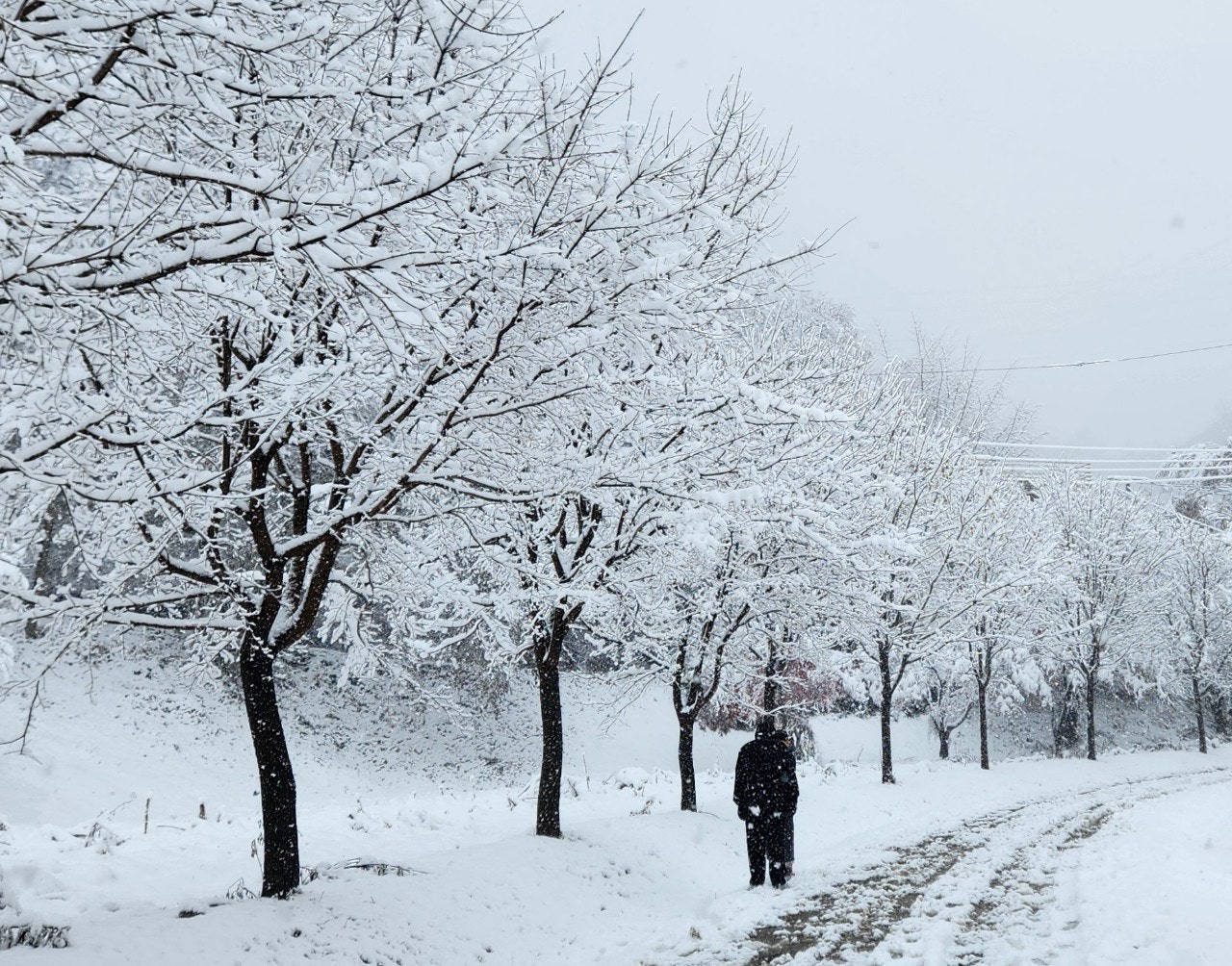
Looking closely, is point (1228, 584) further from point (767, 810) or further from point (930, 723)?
point (767, 810)

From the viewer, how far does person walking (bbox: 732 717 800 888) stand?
8.72 m

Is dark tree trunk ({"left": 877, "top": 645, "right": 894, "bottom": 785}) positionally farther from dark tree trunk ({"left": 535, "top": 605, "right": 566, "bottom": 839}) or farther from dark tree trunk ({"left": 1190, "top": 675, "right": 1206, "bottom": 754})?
dark tree trunk ({"left": 1190, "top": 675, "right": 1206, "bottom": 754})

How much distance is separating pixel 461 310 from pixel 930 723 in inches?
1359

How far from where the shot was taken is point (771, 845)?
28.8ft

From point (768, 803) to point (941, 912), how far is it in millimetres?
1965

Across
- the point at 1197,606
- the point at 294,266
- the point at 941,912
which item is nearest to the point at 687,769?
the point at 941,912

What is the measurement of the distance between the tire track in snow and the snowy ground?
0.11 feet

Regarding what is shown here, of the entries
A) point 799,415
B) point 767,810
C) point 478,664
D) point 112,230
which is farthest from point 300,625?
point 478,664

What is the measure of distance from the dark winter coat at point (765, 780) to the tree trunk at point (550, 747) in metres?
2.23

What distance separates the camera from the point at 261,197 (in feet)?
11.6

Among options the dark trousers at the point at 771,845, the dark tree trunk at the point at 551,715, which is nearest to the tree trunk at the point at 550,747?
the dark tree trunk at the point at 551,715

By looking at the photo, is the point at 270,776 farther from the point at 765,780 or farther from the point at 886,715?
the point at 886,715

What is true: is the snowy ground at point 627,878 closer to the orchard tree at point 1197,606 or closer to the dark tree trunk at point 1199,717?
the dark tree trunk at point 1199,717

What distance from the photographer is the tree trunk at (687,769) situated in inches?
497
